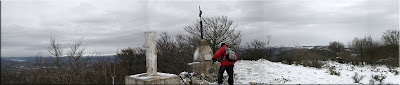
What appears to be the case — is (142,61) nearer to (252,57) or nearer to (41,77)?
(252,57)

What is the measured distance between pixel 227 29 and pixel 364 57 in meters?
10.6

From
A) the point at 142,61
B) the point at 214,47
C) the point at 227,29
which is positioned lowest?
the point at 142,61

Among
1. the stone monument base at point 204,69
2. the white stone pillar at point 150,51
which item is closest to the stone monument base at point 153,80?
the white stone pillar at point 150,51

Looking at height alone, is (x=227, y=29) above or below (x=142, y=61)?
above

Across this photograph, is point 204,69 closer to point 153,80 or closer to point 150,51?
point 150,51

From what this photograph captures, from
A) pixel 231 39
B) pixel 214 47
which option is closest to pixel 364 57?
pixel 231 39

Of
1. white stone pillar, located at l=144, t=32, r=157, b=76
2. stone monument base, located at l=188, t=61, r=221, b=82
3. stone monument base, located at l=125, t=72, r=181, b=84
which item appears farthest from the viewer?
stone monument base, located at l=188, t=61, r=221, b=82

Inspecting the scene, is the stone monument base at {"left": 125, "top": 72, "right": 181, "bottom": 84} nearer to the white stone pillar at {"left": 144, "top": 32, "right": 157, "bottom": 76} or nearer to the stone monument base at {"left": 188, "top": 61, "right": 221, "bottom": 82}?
the white stone pillar at {"left": 144, "top": 32, "right": 157, "bottom": 76}

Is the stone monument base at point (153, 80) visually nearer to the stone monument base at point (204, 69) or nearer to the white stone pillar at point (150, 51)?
the white stone pillar at point (150, 51)

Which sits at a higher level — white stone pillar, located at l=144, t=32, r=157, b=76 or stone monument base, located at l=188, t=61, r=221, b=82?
white stone pillar, located at l=144, t=32, r=157, b=76

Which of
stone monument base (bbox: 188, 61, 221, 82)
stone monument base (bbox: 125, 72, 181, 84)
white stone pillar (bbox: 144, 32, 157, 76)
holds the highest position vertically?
white stone pillar (bbox: 144, 32, 157, 76)

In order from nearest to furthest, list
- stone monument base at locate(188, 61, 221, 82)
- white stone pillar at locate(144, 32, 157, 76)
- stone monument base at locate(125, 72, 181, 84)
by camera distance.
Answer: stone monument base at locate(125, 72, 181, 84), white stone pillar at locate(144, 32, 157, 76), stone monument base at locate(188, 61, 221, 82)

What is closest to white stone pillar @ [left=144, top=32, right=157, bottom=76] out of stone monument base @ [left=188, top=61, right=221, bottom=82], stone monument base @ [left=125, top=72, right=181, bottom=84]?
stone monument base @ [left=125, top=72, right=181, bottom=84]

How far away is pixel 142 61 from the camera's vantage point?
78.0ft
